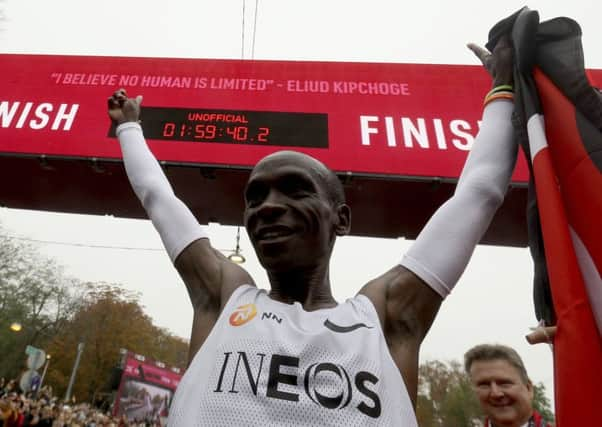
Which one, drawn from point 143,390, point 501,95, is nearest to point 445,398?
point 143,390

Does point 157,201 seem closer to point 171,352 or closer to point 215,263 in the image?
point 215,263

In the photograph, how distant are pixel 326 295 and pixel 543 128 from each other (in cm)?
85

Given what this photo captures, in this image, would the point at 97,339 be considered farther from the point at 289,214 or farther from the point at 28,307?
the point at 289,214

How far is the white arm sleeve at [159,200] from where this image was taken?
1.44 metres

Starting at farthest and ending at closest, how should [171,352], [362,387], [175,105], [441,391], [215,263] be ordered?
[441,391], [171,352], [175,105], [215,263], [362,387]

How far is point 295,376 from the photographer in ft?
3.39

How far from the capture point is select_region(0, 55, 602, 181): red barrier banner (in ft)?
16.6

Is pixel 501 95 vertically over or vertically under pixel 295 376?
over

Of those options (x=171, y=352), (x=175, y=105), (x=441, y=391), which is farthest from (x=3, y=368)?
(x=441, y=391)

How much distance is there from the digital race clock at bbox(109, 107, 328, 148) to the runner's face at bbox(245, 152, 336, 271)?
383cm

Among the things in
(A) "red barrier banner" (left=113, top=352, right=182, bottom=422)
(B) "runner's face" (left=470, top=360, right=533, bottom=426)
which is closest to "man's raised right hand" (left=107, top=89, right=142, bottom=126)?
(B) "runner's face" (left=470, top=360, right=533, bottom=426)

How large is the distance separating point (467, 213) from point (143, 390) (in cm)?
2278

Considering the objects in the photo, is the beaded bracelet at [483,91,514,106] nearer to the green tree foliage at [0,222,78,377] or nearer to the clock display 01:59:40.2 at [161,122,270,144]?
the clock display 01:59:40.2 at [161,122,270,144]

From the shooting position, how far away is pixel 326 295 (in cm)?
138
